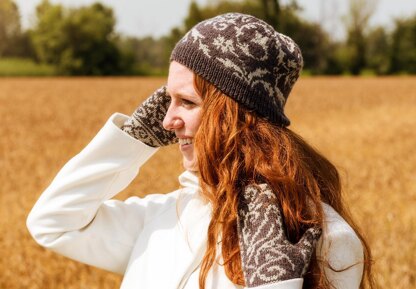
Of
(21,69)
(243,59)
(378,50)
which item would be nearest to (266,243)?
(243,59)

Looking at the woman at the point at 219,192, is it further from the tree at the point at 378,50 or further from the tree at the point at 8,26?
the tree at the point at 8,26

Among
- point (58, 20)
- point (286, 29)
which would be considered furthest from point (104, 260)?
point (58, 20)

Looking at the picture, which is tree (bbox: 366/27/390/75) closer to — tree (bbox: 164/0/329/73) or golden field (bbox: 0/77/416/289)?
tree (bbox: 164/0/329/73)

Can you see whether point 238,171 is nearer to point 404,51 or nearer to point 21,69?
point 21,69

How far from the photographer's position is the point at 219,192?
172 centimetres

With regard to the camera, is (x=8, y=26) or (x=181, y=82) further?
(x=8, y=26)

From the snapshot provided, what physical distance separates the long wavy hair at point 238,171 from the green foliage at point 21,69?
57330mm

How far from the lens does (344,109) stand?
64.5 ft

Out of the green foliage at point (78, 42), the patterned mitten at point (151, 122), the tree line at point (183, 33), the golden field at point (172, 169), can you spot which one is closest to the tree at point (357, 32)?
the tree line at point (183, 33)

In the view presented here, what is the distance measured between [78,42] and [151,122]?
217 feet

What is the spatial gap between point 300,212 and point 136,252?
53 centimetres

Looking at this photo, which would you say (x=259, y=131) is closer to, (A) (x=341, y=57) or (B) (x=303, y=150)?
(B) (x=303, y=150)

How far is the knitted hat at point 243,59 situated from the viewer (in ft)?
5.80

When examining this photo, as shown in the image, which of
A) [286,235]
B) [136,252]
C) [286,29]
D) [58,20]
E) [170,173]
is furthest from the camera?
[58,20]
